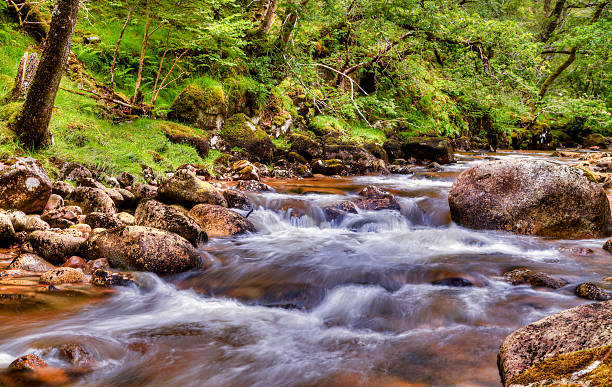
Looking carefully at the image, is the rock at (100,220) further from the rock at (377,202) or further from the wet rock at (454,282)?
the rock at (377,202)

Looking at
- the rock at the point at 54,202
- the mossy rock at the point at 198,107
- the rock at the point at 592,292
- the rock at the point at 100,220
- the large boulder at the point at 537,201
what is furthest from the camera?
the mossy rock at the point at 198,107

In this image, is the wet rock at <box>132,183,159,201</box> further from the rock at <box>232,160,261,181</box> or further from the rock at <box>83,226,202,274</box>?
the rock at <box>232,160,261,181</box>

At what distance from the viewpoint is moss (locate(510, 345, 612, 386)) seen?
126cm

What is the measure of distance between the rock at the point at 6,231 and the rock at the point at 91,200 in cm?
118

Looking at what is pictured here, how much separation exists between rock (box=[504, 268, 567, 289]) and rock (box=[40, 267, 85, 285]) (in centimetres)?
488

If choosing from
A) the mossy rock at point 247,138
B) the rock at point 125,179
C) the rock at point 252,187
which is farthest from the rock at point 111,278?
the mossy rock at point 247,138

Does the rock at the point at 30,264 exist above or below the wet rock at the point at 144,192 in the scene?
below

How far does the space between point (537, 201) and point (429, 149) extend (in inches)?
358

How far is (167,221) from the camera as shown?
16.8 ft

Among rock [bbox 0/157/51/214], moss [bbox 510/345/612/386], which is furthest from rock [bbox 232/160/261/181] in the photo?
moss [bbox 510/345/612/386]

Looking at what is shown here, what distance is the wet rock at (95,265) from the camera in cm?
407

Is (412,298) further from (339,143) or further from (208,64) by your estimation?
(208,64)

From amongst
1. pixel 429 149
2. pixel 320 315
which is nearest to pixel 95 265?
pixel 320 315

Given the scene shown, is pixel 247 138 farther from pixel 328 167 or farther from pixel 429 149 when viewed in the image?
pixel 429 149
